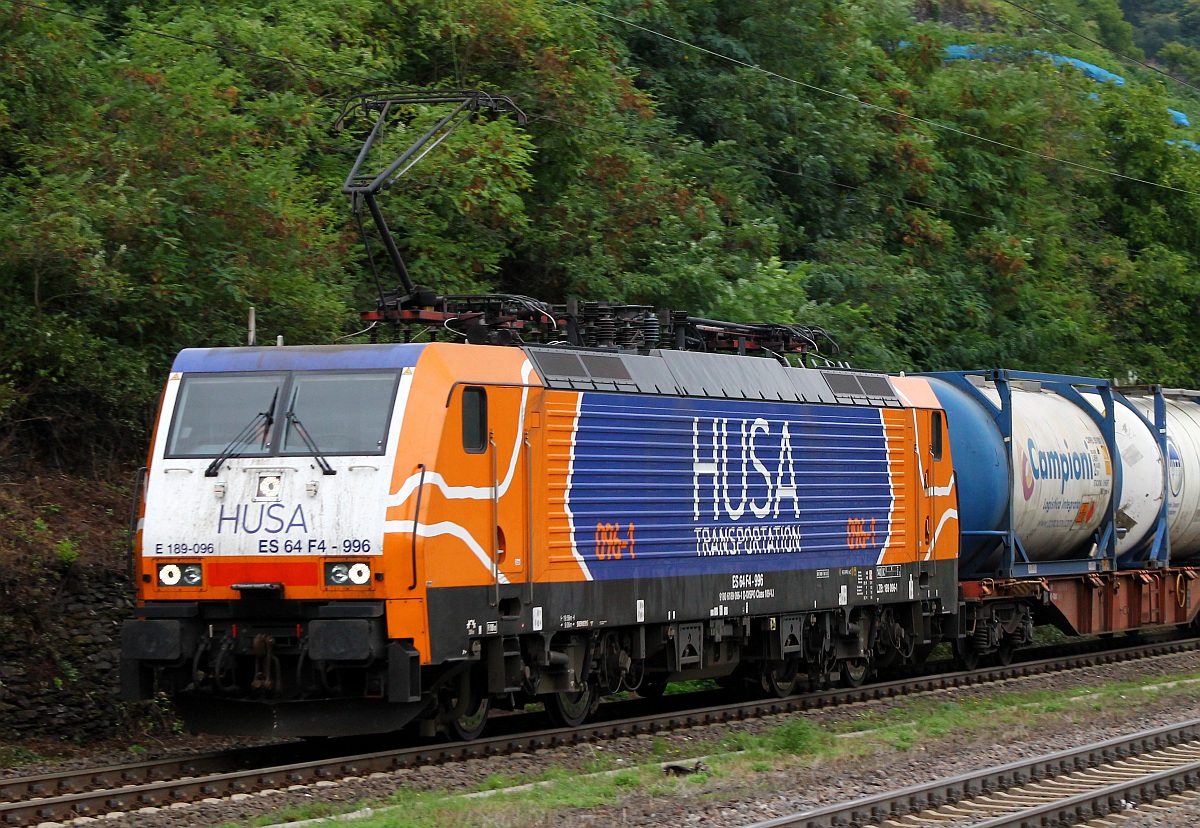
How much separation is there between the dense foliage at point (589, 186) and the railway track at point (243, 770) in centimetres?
505

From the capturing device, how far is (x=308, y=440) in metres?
11.9

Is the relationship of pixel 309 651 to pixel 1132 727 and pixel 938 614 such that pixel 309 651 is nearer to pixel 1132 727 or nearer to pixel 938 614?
pixel 1132 727

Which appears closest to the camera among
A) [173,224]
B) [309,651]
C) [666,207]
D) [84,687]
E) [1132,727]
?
[309,651]

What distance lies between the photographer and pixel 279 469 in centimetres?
1191

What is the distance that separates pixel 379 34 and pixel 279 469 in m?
12.0

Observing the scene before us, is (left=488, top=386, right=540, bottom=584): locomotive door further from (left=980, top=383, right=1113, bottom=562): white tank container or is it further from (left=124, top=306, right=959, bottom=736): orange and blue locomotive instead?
(left=980, top=383, right=1113, bottom=562): white tank container

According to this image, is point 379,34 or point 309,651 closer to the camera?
point 309,651

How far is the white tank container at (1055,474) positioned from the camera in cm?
2008

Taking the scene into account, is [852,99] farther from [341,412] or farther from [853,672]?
[341,412]

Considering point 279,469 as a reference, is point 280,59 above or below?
above

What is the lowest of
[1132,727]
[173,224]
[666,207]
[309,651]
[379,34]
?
[1132,727]

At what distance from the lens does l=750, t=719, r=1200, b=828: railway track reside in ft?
33.8

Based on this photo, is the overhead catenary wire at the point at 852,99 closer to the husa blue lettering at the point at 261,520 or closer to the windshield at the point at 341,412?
the windshield at the point at 341,412

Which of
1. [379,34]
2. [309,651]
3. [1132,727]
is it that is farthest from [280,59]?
[1132,727]
